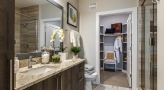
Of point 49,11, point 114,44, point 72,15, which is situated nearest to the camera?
point 49,11

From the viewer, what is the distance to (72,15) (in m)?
3.10

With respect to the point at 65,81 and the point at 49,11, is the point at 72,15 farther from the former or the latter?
the point at 65,81

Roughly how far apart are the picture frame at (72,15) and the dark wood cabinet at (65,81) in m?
1.27

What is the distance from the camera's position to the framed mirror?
163 cm

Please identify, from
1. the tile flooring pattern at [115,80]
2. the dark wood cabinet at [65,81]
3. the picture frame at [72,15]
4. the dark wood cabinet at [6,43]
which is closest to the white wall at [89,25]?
the picture frame at [72,15]

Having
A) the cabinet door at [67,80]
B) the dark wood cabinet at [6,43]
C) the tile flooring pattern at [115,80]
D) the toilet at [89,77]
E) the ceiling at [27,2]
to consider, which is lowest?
the tile flooring pattern at [115,80]

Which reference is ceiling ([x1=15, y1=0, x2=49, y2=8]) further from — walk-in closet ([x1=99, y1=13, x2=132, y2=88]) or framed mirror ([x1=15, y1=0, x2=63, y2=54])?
walk-in closet ([x1=99, y1=13, x2=132, y2=88])

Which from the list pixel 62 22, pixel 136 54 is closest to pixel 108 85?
pixel 136 54

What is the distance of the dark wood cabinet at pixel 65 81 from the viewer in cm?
126

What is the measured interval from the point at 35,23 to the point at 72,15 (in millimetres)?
1346

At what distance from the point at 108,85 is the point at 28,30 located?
2652mm

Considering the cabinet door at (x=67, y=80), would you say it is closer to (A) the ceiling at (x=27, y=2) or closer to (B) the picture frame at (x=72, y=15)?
(A) the ceiling at (x=27, y=2)


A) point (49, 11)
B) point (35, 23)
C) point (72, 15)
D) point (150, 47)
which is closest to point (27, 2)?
point (35, 23)

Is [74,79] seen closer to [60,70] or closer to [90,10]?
[60,70]
